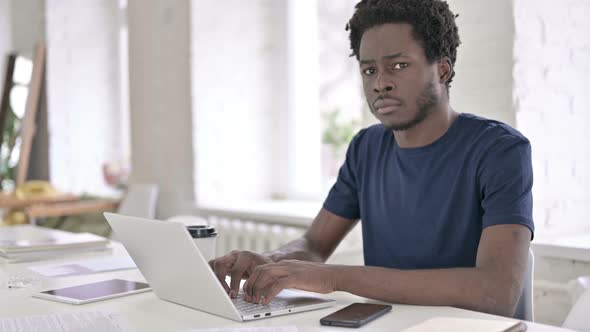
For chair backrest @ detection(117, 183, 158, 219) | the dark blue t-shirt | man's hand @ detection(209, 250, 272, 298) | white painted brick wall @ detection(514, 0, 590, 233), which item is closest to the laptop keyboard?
man's hand @ detection(209, 250, 272, 298)

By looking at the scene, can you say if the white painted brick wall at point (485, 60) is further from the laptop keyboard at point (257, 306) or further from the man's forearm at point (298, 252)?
the laptop keyboard at point (257, 306)

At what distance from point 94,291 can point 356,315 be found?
0.59m

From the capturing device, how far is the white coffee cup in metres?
1.61

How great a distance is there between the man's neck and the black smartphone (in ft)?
1.73

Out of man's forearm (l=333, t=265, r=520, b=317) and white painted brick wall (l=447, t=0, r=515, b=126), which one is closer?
man's forearm (l=333, t=265, r=520, b=317)

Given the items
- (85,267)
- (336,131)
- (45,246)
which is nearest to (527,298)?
(85,267)

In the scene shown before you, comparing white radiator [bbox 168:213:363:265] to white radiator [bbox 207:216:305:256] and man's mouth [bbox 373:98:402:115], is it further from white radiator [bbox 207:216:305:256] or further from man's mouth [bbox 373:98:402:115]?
man's mouth [bbox 373:98:402:115]

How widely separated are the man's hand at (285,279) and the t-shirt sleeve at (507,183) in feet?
1.20

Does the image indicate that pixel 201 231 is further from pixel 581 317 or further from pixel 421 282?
pixel 581 317

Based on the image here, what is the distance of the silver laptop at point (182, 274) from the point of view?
1.16 m

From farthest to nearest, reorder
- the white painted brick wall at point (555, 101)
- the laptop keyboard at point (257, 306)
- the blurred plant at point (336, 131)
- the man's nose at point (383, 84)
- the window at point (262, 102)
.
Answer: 1. the window at point (262, 102)
2. the blurred plant at point (336, 131)
3. the white painted brick wall at point (555, 101)
4. the man's nose at point (383, 84)
5. the laptop keyboard at point (257, 306)

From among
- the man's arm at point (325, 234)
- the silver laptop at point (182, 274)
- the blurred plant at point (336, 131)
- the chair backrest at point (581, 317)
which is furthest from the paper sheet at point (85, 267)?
the blurred plant at point (336, 131)

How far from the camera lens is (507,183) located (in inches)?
56.4

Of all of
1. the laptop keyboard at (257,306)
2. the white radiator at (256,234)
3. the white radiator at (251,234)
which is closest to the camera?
the laptop keyboard at (257,306)
